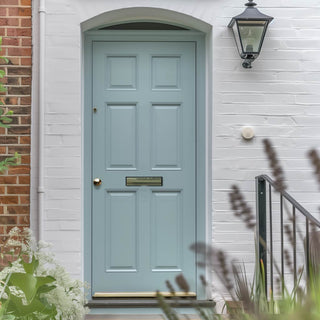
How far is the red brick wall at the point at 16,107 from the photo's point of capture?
411 cm

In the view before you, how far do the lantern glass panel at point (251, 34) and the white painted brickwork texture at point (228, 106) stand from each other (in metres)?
0.16

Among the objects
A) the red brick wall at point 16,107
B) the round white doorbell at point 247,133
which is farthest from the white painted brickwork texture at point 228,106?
the red brick wall at point 16,107

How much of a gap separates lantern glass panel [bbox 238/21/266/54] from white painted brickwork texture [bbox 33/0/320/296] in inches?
6.1

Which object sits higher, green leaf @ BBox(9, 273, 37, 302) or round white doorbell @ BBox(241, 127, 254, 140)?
round white doorbell @ BBox(241, 127, 254, 140)

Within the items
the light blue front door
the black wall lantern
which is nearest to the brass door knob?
the light blue front door

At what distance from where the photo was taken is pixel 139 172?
431 cm

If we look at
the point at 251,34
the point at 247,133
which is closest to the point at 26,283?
the point at 247,133

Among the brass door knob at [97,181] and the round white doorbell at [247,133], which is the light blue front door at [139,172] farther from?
the round white doorbell at [247,133]

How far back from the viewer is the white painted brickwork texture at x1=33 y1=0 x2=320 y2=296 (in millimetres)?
4160

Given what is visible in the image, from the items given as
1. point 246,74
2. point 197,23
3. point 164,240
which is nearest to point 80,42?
point 197,23

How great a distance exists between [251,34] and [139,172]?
1.29 meters

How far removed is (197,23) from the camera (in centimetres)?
425

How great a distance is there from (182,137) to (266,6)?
1141 millimetres

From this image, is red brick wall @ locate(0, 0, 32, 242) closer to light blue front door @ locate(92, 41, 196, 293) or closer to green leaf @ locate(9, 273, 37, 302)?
light blue front door @ locate(92, 41, 196, 293)
